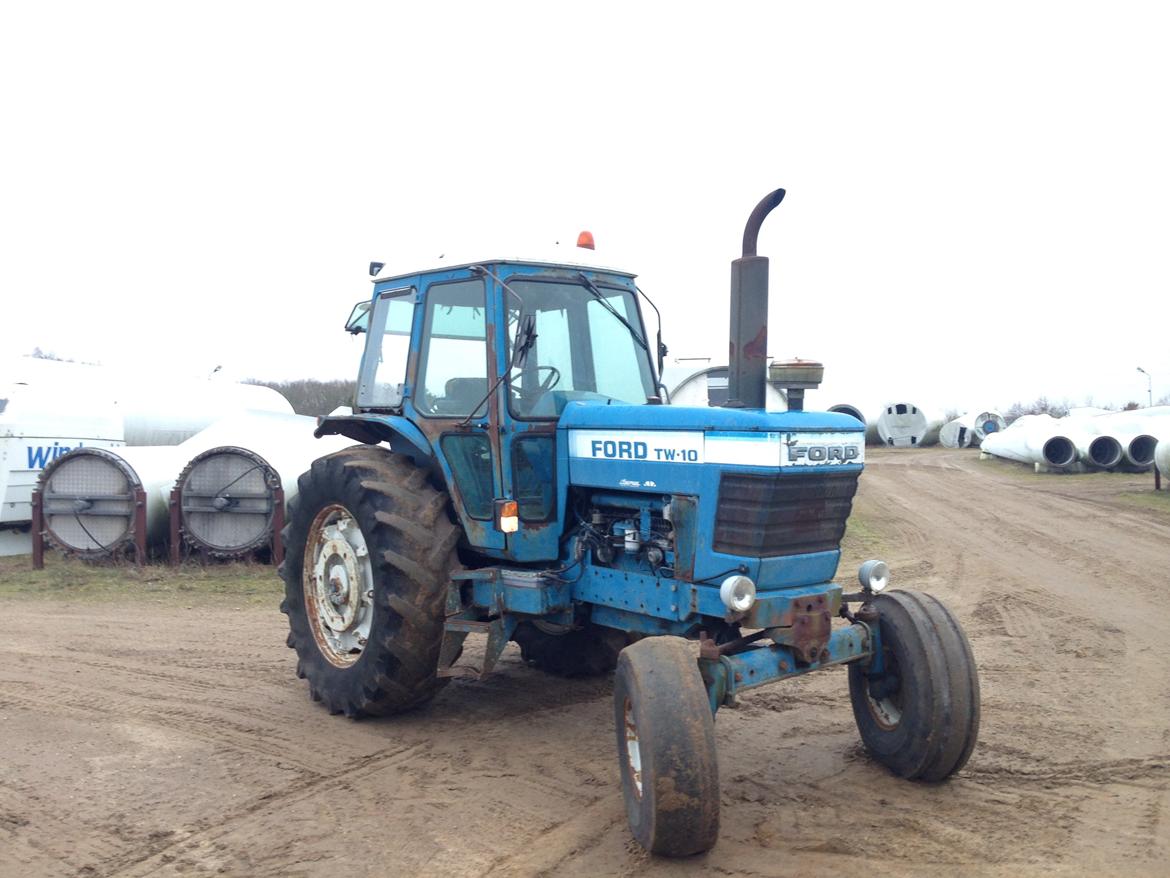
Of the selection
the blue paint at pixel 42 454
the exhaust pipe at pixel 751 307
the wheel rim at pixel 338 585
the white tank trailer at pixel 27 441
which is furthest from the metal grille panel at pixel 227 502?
the exhaust pipe at pixel 751 307

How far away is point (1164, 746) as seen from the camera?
548 centimetres

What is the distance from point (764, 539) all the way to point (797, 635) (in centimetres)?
45

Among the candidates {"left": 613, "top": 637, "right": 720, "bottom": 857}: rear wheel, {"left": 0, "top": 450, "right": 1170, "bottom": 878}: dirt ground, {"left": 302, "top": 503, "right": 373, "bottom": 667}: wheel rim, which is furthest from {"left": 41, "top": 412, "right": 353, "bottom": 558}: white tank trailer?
{"left": 613, "top": 637, "right": 720, "bottom": 857}: rear wheel

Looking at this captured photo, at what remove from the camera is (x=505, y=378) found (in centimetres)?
560

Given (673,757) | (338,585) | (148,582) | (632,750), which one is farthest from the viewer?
(148,582)

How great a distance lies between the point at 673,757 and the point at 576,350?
2534mm

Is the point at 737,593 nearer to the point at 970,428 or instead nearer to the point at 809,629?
the point at 809,629

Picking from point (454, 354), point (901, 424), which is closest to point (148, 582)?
point (454, 354)

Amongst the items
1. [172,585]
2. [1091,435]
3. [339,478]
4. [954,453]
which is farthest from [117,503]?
[954,453]

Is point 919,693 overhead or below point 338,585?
below

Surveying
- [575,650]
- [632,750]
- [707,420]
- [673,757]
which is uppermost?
[707,420]

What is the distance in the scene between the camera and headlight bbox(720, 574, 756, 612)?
456 cm

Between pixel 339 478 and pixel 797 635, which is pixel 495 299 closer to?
pixel 339 478

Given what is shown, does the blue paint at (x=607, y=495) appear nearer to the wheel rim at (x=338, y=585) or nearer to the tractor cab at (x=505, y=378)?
the tractor cab at (x=505, y=378)
